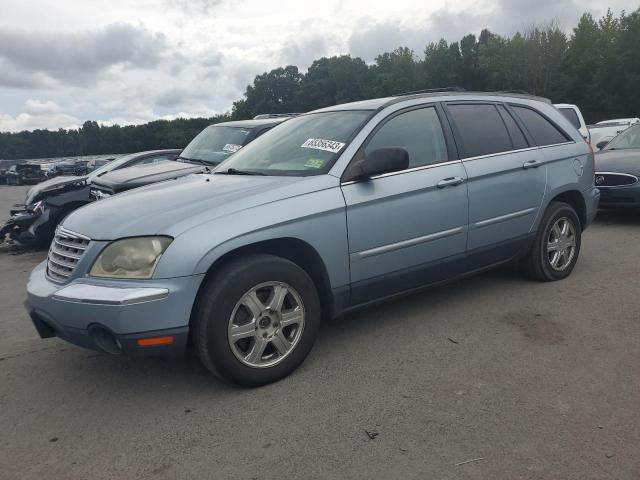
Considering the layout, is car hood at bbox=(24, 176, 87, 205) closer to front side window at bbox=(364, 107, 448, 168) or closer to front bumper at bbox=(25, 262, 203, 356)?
front bumper at bbox=(25, 262, 203, 356)

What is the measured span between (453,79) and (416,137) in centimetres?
6078

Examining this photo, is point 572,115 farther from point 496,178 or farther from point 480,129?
point 496,178

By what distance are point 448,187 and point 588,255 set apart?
293 centimetres

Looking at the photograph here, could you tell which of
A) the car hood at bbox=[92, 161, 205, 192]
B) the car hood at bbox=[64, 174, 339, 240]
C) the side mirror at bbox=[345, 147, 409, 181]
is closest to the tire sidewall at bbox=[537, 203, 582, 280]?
the side mirror at bbox=[345, 147, 409, 181]

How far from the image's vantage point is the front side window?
12.6 ft

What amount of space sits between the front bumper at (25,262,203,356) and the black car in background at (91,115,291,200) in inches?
155

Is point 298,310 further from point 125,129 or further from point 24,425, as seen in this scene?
point 125,129

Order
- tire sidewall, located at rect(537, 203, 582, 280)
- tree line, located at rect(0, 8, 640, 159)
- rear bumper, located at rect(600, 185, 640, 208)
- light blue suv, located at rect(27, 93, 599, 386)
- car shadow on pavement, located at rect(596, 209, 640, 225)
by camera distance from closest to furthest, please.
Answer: light blue suv, located at rect(27, 93, 599, 386) → tire sidewall, located at rect(537, 203, 582, 280) → rear bumper, located at rect(600, 185, 640, 208) → car shadow on pavement, located at rect(596, 209, 640, 225) → tree line, located at rect(0, 8, 640, 159)

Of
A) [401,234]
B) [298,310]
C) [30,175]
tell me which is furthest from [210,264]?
[30,175]

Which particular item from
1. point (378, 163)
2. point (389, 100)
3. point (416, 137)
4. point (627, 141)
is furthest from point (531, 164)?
point (627, 141)

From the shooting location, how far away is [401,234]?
3.73m

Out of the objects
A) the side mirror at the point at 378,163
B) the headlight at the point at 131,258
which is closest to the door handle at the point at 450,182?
the side mirror at the point at 378,163

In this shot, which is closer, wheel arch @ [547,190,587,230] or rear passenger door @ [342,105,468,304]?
rear passenger door @ [342,105,468,304]

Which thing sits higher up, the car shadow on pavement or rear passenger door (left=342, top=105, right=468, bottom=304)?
rear passenger door (left=342, top=105, right=468, bottom=304)
